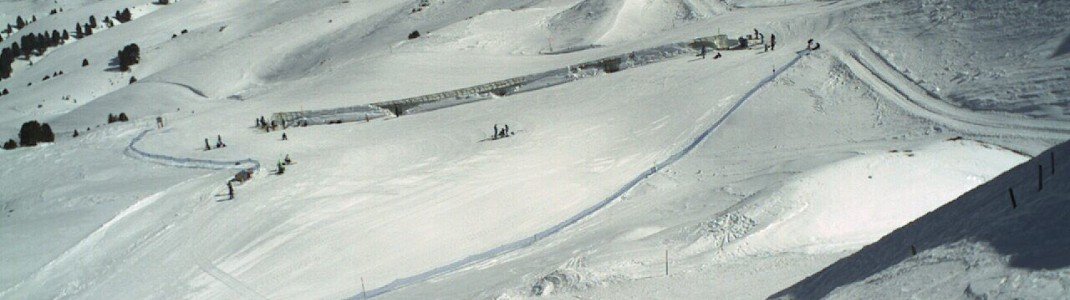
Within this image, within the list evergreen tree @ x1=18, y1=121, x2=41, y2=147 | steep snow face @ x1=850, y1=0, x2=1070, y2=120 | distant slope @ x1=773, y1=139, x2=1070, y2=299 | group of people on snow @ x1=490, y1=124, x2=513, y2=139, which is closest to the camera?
distant slope @ x1=773, y1=139, x2=1070, y2=299

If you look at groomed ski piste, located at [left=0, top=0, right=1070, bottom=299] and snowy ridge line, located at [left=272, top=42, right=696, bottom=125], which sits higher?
snowy ridge line, located at [left=272, top=42, right=696, bottom=125]

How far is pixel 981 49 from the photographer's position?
27578 mm

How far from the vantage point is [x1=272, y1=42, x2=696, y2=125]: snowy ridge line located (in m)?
35.2

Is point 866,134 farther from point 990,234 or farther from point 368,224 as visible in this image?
point 990,234

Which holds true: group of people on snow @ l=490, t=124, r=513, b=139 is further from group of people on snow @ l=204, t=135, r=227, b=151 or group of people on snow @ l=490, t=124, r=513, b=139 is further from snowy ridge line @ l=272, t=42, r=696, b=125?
group of people on snow @ l=204, t=135, r=227, b=151

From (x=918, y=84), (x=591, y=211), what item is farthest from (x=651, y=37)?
(x=591, y=211)

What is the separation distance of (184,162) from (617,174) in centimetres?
1581

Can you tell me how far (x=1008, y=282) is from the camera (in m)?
7.46

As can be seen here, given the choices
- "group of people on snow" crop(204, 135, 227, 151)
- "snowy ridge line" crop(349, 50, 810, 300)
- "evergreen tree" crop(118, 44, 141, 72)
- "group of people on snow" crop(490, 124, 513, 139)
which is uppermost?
"evergreen tree" crop(118, 44, 141, 72)

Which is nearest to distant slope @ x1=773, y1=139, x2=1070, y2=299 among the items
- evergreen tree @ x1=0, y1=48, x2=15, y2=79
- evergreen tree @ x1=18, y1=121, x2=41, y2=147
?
evergreen tree @ x1=18, y1=121, x2=41, y2=147

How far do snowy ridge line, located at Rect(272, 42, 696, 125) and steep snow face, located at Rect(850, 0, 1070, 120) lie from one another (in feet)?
25.4

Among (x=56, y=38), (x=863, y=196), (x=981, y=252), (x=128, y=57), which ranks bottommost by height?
(x=863, y=196)

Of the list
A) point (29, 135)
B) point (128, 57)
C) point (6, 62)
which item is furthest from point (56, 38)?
point (29, 135)

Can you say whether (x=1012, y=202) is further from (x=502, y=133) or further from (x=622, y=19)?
(x=622, y=19)
